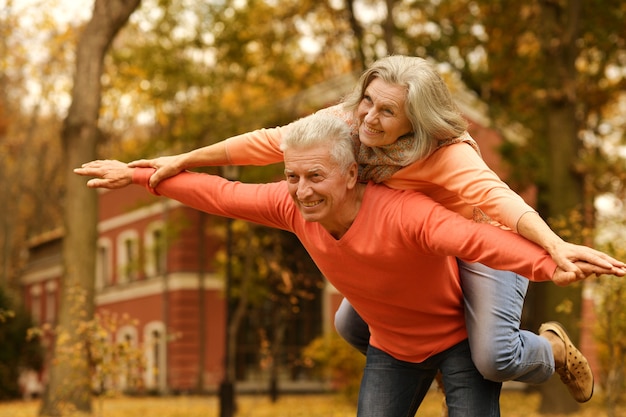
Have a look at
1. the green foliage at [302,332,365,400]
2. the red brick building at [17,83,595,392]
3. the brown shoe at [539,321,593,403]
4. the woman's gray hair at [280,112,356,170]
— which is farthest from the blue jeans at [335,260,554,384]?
the red brick building at [17,83,595,392]

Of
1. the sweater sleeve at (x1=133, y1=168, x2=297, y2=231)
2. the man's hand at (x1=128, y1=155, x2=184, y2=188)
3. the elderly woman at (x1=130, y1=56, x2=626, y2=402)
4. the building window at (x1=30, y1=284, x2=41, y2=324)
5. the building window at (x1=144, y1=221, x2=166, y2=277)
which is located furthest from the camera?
the building window at (x1=30, y1=284, x2=41, y2=324)

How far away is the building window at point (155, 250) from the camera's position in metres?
24.7

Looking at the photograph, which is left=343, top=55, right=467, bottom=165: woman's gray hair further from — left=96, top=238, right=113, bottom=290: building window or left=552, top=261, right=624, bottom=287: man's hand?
left=96, top=238, right=113, bottom=290: building window

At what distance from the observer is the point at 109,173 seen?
4402mm

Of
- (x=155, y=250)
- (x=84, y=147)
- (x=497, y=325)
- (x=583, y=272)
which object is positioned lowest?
(x=497, y=325)

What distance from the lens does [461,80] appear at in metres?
23.1

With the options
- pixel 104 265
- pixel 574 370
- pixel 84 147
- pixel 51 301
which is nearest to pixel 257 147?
pixel 574 370

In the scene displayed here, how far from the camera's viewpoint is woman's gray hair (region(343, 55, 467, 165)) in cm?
378

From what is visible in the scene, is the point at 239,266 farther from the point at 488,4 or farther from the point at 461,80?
the point at 488,4

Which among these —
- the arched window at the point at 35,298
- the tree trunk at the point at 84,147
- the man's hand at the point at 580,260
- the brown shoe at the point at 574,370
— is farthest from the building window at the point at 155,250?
the man's hand at the point at 580,260

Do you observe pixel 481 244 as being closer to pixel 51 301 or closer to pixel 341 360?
pixel 341 360

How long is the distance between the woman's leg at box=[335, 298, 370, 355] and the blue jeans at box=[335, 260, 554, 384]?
0.78m

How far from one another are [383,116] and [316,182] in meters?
0.36

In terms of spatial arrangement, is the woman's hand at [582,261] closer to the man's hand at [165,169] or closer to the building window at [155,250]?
the man's hand at [165,169]
